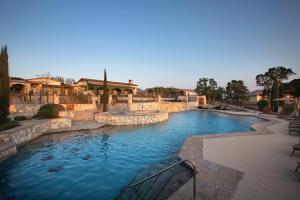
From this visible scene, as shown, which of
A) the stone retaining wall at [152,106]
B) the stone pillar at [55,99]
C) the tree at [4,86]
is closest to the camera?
the tree at [4,86]

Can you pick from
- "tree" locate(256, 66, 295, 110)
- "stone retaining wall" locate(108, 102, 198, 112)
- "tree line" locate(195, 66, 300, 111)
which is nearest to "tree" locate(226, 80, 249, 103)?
"tree line" locate(195, 66, 300, 111)

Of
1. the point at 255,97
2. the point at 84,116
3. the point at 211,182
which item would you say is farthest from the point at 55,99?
the point at 255,97

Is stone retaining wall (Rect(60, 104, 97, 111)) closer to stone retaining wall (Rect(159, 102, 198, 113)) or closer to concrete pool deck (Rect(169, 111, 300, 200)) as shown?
stone retaining wall (Rect(159, 102, 198, 113))

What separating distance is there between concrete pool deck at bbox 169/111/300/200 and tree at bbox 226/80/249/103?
207 ft

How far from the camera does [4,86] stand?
1302 centimetres

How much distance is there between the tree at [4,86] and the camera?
12.7 meters

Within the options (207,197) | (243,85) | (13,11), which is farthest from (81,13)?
(243,85)

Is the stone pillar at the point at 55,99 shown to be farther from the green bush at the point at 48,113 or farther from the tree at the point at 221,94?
the tree at the point at 221,94

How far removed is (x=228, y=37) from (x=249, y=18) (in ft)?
16.6

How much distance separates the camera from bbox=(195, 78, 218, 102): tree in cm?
6706

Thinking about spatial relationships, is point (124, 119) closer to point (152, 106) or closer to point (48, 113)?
point (48, 113)

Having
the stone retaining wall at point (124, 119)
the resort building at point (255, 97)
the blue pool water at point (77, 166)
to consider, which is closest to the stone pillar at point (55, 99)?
the stone retaining wall at point (124, 119)

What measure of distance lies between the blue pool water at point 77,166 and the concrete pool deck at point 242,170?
2.16 meters

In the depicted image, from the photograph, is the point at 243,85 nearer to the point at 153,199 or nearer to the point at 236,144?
the point at 236,144
